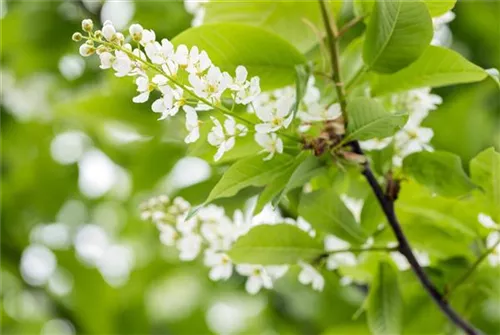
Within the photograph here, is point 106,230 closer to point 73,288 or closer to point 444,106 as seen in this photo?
point 73,288

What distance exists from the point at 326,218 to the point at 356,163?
12 centimetres

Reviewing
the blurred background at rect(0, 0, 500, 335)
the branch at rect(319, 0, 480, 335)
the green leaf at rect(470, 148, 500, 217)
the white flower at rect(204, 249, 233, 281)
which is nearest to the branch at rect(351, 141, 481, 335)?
the branch at rect(319, 0, 480, 335)

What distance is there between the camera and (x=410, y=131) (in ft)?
2.96

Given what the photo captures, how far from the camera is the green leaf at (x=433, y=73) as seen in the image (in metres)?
0.82

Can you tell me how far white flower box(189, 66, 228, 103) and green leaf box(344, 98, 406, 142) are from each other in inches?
5.1

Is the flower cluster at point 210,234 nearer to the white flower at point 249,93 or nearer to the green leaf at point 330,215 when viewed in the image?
the green leaf at point 330,215

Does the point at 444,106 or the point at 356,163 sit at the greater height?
the point at 356,163

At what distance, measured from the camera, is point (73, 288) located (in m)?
1.81


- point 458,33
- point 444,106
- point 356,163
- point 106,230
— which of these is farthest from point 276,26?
point 106,230

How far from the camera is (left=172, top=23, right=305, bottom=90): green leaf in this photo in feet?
2.73

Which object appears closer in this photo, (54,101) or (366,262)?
(366,262)

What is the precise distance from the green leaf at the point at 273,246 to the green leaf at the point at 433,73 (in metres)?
0.18

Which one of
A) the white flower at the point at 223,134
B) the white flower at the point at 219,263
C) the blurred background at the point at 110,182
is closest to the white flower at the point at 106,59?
the white flower at the point at 223,134

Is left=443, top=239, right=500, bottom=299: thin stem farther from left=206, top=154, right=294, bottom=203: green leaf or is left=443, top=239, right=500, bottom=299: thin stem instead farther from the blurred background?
the blurred background
